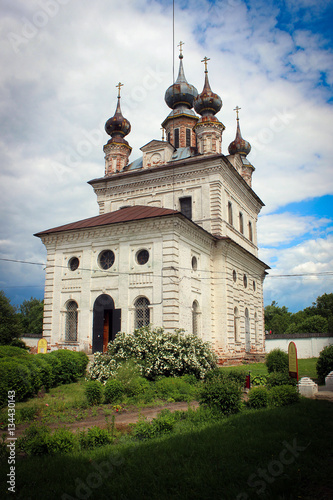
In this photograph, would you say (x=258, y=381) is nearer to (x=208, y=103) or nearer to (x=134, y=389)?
(x=134, y=389)

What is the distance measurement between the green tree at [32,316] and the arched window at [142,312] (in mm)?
41504

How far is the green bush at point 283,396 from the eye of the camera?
10734 millimetres

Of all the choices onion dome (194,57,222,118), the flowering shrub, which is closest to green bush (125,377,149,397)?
the flowering shrub

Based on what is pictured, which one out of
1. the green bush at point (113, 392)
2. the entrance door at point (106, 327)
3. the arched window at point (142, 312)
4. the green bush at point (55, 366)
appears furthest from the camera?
the entrance door at point (106, 327)

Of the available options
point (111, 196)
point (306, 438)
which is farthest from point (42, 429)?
point (111, 196)

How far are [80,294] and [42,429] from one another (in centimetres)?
1447

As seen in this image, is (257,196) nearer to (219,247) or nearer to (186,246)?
(219,247)

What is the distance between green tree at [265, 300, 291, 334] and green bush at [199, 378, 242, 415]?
66.6m

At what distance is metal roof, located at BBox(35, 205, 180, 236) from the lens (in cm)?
2008

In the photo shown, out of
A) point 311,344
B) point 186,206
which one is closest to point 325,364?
point 186,206

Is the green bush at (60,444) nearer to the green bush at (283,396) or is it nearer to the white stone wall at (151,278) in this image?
Answer: the green bush at (283,396)

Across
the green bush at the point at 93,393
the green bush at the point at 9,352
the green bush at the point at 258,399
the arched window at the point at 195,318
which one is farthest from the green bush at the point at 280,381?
the arched window at the point at 195,318

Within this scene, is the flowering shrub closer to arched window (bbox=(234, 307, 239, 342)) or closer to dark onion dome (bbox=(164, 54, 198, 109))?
arched window (bbox=(234, 307, 239, 342))

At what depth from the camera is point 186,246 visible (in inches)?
822
